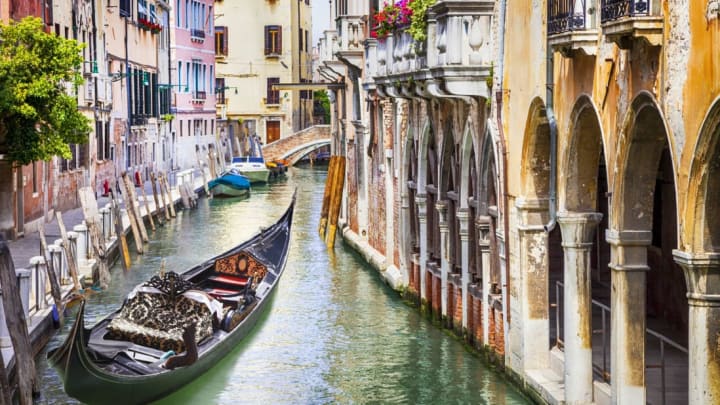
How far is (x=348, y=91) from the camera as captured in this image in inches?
932

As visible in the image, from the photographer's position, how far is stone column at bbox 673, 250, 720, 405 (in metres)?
6.87

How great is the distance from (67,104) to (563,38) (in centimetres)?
A: 914

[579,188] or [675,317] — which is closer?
[579,188]

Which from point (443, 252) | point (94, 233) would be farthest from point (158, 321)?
point (94, 233)

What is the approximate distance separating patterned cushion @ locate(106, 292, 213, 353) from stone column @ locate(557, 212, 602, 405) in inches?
142

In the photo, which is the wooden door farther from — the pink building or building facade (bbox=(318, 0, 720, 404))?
building facade (bbox=(318, 0, 720, 404))

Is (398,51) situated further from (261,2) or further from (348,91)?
(261,2)

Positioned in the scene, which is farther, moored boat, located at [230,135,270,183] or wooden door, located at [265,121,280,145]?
wooden door, located at [265,121,280,145]

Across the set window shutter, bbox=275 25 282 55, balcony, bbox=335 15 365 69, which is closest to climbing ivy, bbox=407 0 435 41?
balcony, bbox=335 15 365 69

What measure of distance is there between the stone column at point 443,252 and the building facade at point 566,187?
0.8 inches

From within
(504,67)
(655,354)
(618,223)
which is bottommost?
(655,354)

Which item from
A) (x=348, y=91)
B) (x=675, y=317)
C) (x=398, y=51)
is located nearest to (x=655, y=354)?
(x=675, y=317)

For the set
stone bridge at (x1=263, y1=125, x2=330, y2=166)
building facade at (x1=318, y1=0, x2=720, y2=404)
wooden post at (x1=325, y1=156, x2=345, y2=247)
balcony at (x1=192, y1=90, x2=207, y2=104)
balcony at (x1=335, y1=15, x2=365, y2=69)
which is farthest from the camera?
stone bridge at (x1=263, y1=125, x2=330, y2=166)

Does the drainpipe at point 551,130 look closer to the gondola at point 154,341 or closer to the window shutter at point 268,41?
the gondola at point 154,341
